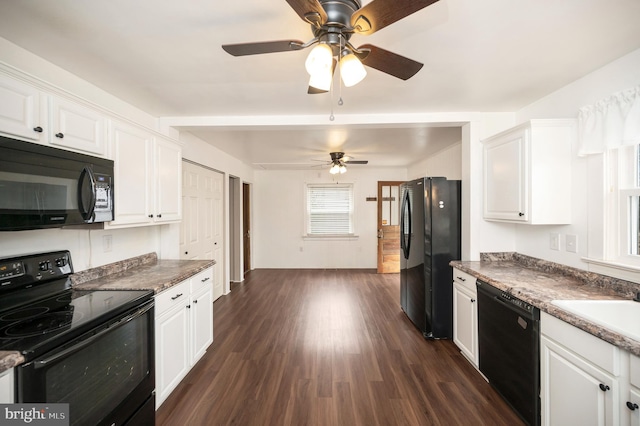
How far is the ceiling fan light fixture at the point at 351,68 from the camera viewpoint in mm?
1118

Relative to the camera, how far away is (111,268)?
2168mm

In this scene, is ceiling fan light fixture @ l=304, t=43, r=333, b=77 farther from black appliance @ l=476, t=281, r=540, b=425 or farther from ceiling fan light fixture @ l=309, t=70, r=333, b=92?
black appliance @ l=476, t=281, r=540, b=425

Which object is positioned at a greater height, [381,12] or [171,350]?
[381,12]

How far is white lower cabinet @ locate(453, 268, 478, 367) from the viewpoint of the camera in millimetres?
2277

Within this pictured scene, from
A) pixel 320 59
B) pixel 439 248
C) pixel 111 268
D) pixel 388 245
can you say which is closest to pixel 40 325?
pixel 111 268

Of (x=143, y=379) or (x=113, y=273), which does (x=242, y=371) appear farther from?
(x=113, y=273)

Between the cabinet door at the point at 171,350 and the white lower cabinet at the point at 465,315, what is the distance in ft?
8.13

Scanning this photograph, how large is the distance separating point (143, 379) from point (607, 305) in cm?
286

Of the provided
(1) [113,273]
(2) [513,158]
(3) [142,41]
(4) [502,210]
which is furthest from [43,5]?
(4) [502,210]

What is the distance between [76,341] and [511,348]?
8.36ft

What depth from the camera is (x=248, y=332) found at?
9.97 ft

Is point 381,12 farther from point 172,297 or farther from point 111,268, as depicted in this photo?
point 111,268

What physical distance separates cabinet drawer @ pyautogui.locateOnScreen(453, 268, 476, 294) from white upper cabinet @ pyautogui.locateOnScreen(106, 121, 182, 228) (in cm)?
284

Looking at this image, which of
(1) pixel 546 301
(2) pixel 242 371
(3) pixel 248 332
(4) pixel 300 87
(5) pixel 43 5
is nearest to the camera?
(5) pixel 43 5
